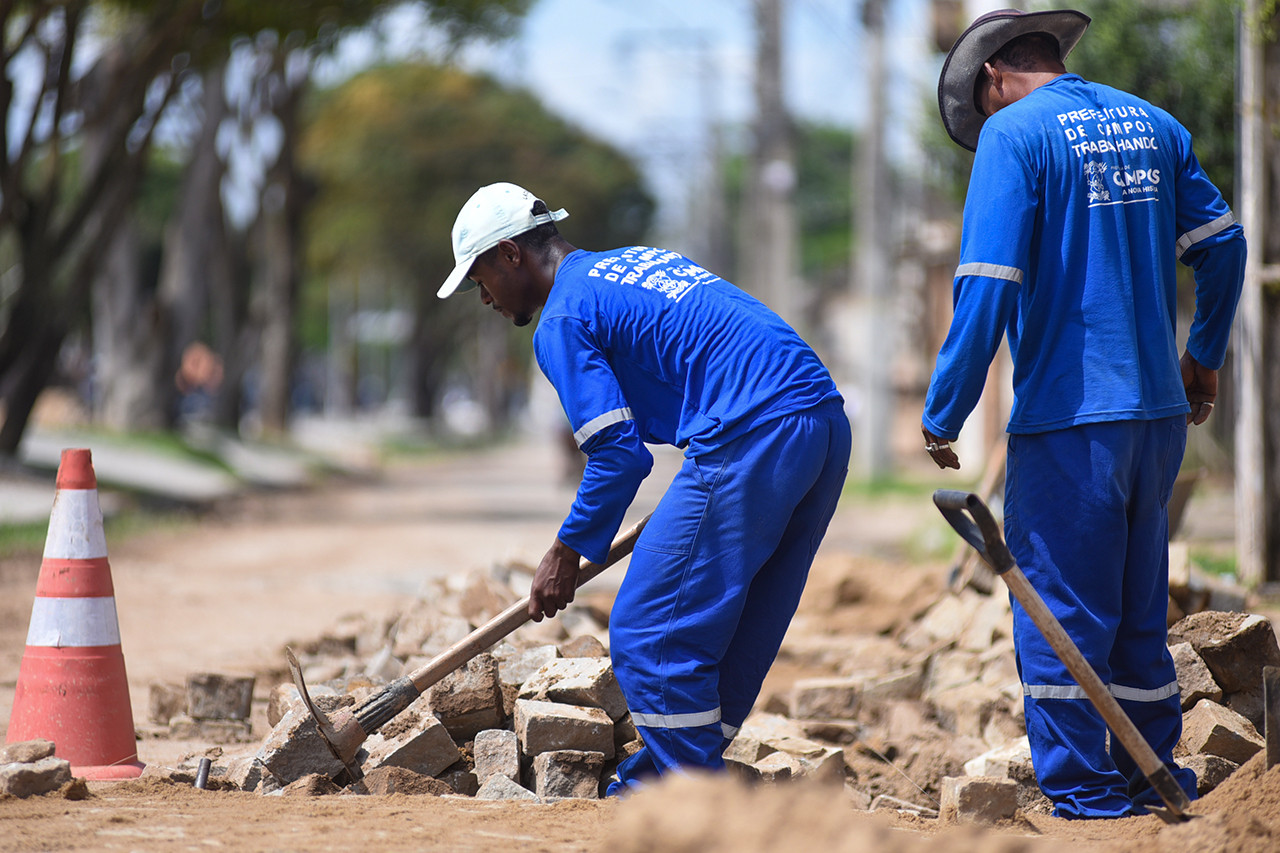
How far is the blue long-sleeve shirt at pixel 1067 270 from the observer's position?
346 cm

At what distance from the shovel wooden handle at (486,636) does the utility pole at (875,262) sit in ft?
49.1

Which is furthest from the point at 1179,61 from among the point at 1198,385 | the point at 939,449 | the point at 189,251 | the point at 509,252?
the point at 189,251

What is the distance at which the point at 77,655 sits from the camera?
4.25m

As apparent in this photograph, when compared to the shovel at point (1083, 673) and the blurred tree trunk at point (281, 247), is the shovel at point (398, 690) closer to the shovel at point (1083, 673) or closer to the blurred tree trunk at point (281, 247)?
the shovel at point (1083, 673)

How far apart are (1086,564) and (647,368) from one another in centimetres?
121

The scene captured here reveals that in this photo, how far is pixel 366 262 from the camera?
3756cm

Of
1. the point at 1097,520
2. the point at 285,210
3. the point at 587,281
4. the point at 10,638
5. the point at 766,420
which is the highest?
the point at 285,210

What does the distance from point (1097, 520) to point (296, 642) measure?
4.34 meters

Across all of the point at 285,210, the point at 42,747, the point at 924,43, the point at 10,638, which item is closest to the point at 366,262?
the point at 285,210

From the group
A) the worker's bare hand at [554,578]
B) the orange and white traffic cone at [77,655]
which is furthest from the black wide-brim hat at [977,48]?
the orange and white traffic cone at [77,655]

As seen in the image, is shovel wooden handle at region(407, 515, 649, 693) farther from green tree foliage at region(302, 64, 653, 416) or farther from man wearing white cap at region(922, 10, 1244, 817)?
green tree foliage at region(302, 64, 653, 416)

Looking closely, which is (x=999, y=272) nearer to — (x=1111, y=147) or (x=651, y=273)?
(x=1111, y=147)

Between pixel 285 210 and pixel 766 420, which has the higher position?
pixel 285 210

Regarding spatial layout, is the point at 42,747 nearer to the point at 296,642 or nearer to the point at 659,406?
the point at 659,406
